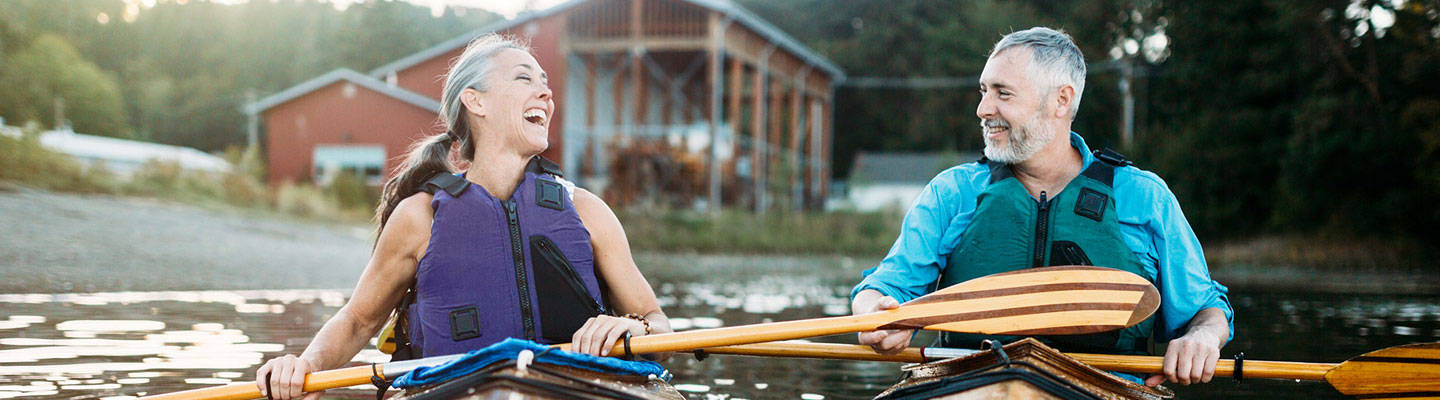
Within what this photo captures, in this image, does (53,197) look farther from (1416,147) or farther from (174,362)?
(1416,147)

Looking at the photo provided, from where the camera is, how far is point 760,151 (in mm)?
24312

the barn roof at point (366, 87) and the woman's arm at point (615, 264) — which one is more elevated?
the barn roof at point (366, 87)

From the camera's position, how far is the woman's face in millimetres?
2932

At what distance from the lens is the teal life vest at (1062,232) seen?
292 cm

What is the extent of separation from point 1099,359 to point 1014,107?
2.09ft

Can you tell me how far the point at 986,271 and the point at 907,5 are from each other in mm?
41488

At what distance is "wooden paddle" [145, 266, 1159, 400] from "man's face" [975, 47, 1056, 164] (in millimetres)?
351

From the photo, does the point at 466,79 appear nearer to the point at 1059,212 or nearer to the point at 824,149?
the point at 1059,212

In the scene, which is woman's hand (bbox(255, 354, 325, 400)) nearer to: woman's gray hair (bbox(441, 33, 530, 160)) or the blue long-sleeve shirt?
woman's gray hair (bbox(441, 33, 530, 160))

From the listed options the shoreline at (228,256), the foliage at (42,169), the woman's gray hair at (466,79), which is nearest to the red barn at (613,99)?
the shoreline at (228,256)

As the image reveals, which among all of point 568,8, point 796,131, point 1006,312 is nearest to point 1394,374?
point 1006,312

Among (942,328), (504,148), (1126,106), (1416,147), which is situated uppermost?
(1126,106)

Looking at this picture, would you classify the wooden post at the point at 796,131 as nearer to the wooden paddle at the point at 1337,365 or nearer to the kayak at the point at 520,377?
the wooden paddle at the point at 1337,365

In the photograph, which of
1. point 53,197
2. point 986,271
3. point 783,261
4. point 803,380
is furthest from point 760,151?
point 986,271
